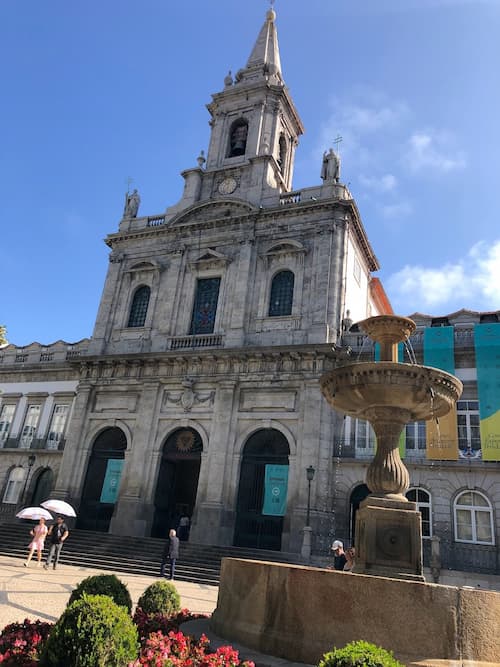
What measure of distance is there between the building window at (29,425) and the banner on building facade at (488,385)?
791 inches

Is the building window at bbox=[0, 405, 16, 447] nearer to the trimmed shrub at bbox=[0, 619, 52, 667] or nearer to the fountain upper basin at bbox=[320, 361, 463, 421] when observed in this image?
the fountain upper basin at bbox=[320, 361, 463, 421]

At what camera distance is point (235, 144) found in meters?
29.7

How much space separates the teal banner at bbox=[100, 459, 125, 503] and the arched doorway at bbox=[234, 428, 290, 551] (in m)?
5.59

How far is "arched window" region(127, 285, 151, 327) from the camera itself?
2639 centimetres

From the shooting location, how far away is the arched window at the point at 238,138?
29.5 meters

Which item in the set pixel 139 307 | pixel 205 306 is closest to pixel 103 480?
pixel 139 307

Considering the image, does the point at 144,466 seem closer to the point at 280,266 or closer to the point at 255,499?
the point at 255,499

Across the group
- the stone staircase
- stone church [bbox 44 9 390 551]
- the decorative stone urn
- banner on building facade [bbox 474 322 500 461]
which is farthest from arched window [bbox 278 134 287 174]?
the decorative stone urn

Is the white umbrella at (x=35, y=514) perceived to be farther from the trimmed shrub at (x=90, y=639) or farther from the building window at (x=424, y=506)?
the trimmed shrub at (x=90, y=639)

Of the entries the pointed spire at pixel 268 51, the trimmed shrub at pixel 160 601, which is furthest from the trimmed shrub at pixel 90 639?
the pointed spire at pixel 268 51

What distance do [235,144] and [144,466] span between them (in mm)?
17632

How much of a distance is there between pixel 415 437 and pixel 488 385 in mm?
3064

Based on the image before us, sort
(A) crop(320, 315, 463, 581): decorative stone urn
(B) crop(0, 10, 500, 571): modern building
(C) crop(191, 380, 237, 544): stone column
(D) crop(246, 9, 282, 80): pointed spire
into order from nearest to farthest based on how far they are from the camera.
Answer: (A) crop(320, 315, 463, 581): decorative stone urn → (B) crop(0, 10, 500, 571): modern building → (C) crop(191, 380, 237, 544): stone column → (D) crop(246, 9, 282, 80): pointed spire

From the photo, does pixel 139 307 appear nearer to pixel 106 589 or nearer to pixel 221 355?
pixel 221 355
